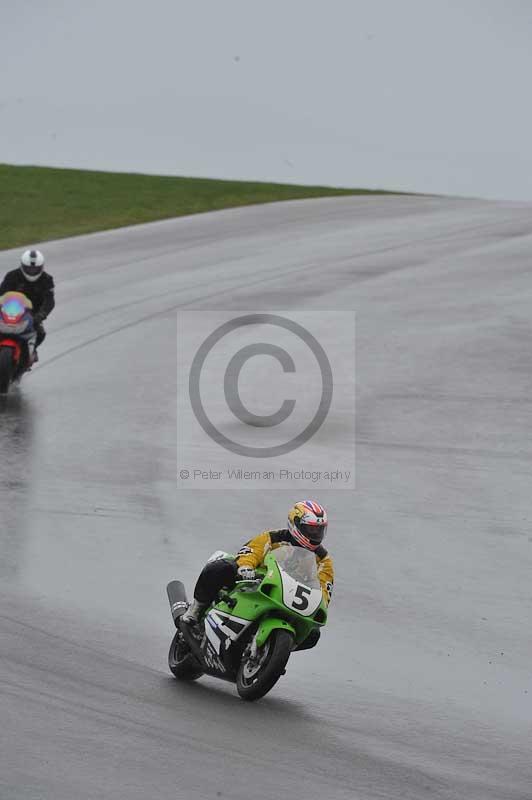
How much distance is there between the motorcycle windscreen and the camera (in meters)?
8.48

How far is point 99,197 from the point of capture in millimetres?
38188

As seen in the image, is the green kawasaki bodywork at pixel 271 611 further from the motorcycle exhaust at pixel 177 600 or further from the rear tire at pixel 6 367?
the rear tire at pixel 6 367

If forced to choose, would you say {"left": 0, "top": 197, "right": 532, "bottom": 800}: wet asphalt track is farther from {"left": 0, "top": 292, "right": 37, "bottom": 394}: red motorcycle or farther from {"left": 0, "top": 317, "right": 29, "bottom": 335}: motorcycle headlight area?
{"left": 0, "top": 317, "right": 29, "bottom": 335}: motorcycle headlight area

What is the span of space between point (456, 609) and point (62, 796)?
532 centimetres

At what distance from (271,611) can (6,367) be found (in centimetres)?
965

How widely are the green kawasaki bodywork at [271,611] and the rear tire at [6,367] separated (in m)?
9.29

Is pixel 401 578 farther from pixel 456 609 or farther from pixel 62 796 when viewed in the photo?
pixel 62 796

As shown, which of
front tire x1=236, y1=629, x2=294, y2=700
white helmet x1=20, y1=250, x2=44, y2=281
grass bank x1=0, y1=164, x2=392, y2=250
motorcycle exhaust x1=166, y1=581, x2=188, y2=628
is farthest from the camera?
grass bank x1=0, y1=164, x2=392, y2=250

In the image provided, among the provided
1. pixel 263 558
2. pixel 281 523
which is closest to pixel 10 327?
pixel 281 523

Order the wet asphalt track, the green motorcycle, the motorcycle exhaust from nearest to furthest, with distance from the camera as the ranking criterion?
the wet asphalt track
the green motorcycle
the motorcycle exhaust

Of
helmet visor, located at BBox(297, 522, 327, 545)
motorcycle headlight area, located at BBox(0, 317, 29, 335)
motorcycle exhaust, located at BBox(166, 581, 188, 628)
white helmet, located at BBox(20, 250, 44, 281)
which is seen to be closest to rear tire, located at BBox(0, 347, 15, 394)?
motorcycle headlight area, located at BBox(0, 317, 29, 335)

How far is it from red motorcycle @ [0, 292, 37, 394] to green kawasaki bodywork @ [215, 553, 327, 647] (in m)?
9.34

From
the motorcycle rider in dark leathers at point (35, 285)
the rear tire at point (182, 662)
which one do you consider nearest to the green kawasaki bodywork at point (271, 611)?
the rear tire at point (182, 662)

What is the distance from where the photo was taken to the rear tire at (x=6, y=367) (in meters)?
17.3
